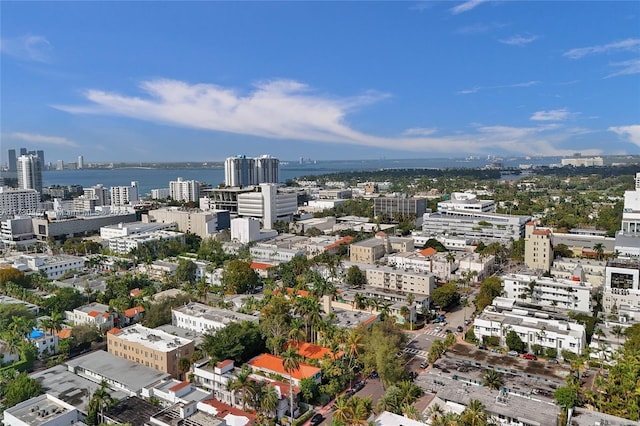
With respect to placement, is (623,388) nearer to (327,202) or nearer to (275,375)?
(275,375)

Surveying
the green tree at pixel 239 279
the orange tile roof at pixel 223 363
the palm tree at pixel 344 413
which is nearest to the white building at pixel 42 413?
the orange tile roof at pixel 223 363

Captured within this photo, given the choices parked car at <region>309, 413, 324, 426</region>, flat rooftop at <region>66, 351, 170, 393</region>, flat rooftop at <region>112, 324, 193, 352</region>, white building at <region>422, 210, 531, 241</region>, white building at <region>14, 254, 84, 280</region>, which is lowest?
parked car at <region>309, 413, 324, 426</region>

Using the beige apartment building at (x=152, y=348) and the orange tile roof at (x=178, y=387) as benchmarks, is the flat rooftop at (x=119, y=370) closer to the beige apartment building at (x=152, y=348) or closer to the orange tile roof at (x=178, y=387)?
the beige apartment building at (x=152, y=348)

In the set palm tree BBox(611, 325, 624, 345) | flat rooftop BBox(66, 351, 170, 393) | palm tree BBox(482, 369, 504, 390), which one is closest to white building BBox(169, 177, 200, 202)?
flat rooftop BBox(66, 351, 170, 393)

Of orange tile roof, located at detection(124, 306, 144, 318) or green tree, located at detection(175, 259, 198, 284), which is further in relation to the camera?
green tree, located at detection(175, 259, 198, 284)

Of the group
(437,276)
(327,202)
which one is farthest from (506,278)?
(327,202)

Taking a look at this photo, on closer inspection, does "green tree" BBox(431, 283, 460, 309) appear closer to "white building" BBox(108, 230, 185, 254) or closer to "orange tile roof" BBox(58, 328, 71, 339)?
"orange tile roof" BBox(58, 328, 71, 339)
